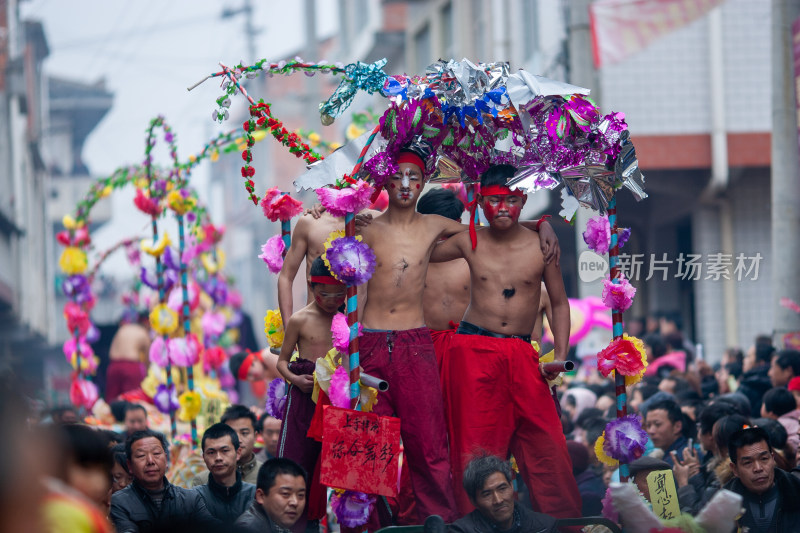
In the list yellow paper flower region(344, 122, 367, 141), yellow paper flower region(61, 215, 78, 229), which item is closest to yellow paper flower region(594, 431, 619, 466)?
yellow paper flower region(344, 122, 367, 141)

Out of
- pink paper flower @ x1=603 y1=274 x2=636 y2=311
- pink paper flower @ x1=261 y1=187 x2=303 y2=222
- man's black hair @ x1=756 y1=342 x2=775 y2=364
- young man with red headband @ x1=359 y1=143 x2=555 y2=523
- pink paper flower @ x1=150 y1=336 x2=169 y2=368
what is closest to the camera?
young man with red headband @ x1=359 y1=143 x2=555 y2=523

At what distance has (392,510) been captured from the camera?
237 inches

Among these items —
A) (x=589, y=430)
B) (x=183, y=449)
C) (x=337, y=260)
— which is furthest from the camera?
(x=183, y=449)

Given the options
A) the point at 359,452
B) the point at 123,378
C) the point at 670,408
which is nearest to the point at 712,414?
the point at 670,408

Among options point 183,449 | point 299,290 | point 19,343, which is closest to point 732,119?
point 183,449

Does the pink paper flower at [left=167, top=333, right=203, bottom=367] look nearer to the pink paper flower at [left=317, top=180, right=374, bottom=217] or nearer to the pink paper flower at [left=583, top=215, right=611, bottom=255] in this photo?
the pink paper flower at [left=317, top=180, right=374, bottom=217]

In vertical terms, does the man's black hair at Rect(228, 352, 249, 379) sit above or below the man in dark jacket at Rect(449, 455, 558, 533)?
above

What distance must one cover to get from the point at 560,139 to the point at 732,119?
8.25 meters

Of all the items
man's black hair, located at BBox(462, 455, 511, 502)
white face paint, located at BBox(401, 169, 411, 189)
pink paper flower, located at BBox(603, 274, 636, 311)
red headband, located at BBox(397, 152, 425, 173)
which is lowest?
man's black hair, located at BBox(462, 455, 511, 502)

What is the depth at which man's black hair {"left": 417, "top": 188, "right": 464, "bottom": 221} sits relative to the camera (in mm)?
7199

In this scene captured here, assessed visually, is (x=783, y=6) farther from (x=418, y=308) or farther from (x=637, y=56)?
(x=418, y=308)

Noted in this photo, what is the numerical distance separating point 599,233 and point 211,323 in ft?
27.4

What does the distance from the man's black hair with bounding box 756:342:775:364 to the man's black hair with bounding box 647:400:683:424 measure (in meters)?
1.97

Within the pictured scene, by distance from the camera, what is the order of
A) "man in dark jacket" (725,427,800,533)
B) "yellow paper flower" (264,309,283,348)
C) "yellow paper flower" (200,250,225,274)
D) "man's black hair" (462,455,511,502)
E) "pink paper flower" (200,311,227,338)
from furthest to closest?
"yellow paper flower" (200,250,225,274)
"pink paper flower" (200,311,227,338)
"yellow paper flower" (264,309,283,348)
"man in dark jacket" (725,427,800,533)
"man's black hair" (462,455,511,502)
